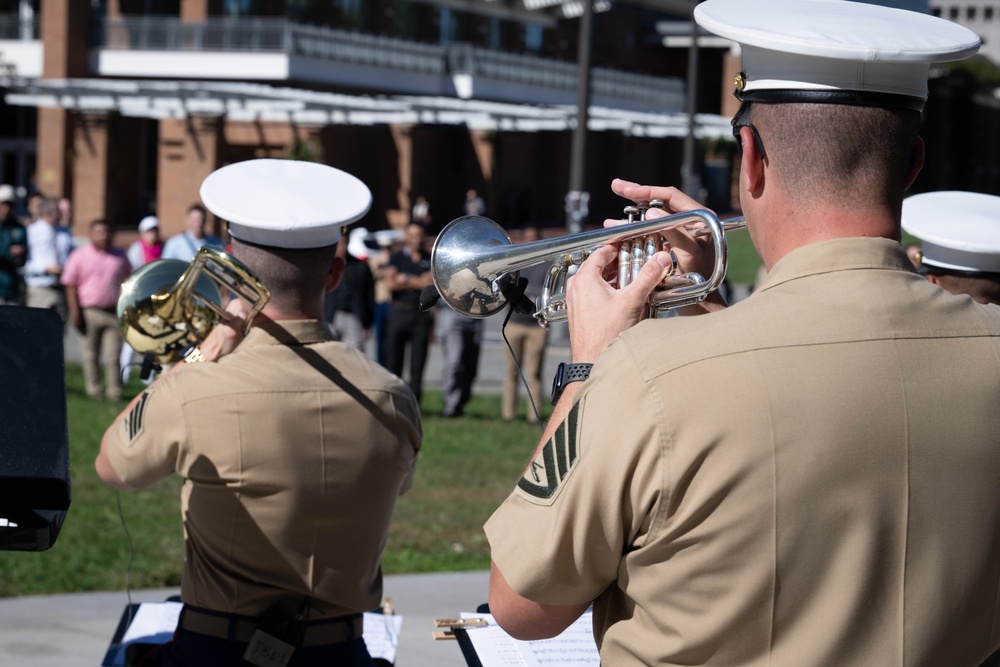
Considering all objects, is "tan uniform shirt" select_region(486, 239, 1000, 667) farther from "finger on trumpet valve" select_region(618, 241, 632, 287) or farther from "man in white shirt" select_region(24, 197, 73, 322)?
"man in white shirt" select_region(24, 197, 73, 322)

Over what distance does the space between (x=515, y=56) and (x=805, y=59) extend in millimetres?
43838

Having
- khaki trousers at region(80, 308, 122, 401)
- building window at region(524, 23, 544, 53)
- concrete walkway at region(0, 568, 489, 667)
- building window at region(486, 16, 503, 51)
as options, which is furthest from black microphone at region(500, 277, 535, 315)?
→ building window at region(524, 23, 544, 53)

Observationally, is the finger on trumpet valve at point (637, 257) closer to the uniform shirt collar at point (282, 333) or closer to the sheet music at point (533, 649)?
the sheet music at point (533, 649)

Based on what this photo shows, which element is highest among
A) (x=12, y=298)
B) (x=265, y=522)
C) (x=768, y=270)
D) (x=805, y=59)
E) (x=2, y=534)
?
(x=805, y=59)

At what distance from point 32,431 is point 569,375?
95 centimetres

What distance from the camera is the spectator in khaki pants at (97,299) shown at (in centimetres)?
1198

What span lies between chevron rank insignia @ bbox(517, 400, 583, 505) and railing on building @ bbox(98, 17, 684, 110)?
3283cm

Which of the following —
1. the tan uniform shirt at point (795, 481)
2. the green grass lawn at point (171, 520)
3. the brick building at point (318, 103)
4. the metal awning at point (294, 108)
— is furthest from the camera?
the brick building at point (318, 103)

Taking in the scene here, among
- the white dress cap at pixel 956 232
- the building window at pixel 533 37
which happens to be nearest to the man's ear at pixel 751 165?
the white dress cap at pixel 956 232

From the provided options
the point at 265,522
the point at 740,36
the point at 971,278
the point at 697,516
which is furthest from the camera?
the point at 971,278

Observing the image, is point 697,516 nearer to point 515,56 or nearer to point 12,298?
point 12,298

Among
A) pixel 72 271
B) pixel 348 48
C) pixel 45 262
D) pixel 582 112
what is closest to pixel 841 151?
pixel 72 271

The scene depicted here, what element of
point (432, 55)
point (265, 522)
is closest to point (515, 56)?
point (432, 55)

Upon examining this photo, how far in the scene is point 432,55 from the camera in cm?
→ 4228
